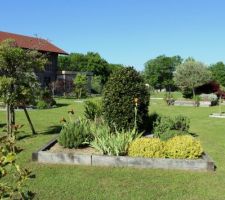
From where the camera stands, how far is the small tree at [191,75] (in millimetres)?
48441

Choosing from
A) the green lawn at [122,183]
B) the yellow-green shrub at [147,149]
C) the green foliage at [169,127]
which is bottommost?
the green lawn at [122,183]

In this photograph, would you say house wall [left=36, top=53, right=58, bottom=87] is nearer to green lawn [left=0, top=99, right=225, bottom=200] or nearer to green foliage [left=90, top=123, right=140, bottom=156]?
green foliage [left=90, top=123, right=140, bottom=156]

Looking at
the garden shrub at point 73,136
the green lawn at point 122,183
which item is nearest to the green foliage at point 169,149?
the green lawn at point 122,183

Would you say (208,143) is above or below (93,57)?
below

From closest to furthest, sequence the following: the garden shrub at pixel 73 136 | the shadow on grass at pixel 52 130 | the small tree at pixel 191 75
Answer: the garden shrub at pixel 73 136, the shadow on grass at pixel 52 130, the small tree at pixel 191 75

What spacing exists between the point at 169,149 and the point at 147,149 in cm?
53

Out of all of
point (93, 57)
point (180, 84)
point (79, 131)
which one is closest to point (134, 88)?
point (79, 131)

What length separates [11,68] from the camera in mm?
13250

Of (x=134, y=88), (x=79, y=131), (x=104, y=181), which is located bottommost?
(x=104, y=181)

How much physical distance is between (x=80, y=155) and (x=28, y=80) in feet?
16.6

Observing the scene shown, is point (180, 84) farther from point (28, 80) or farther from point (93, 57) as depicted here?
point (93, 57)

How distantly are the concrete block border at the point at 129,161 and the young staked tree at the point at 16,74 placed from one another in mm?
3856

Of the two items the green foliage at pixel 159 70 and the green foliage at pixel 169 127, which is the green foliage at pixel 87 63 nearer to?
the green foliage at pixel 159 70

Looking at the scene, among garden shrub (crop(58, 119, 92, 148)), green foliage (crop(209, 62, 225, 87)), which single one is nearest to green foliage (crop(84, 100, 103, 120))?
garden shrub (crop(58, 119, 92, 148))
